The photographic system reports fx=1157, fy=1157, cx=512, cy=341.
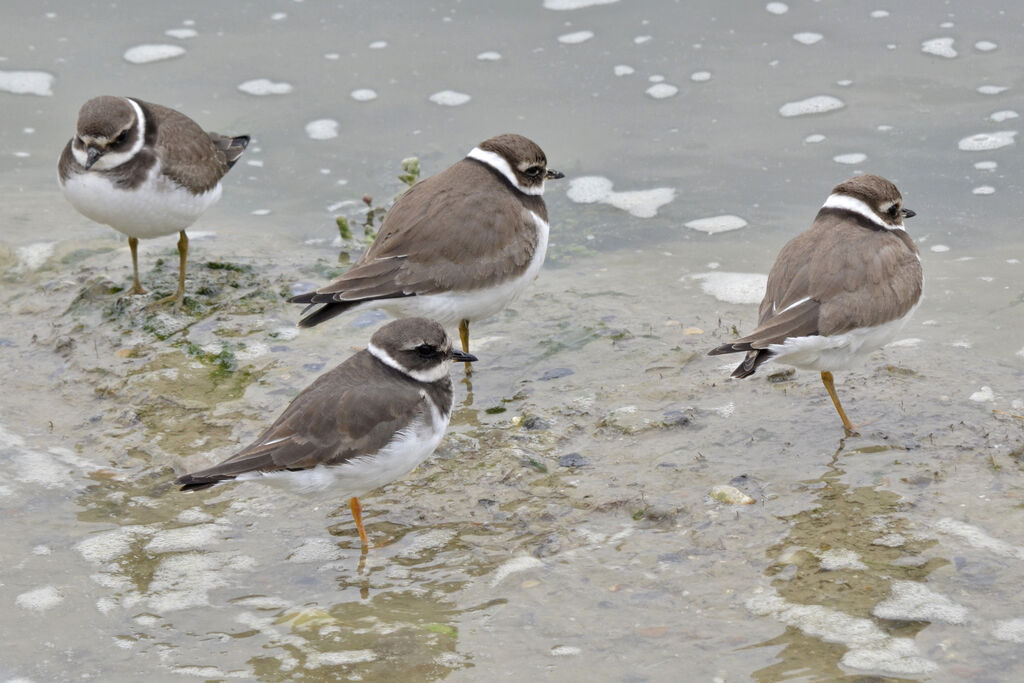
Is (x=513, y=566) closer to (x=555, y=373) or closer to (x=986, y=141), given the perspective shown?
(x=555, y=373)

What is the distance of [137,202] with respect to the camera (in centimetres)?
795

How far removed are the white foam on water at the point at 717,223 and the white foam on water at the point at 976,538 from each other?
4.45 metres

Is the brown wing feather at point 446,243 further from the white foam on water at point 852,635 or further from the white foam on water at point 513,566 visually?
the white foam on water at point 852,635

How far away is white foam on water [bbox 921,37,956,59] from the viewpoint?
38.2ft

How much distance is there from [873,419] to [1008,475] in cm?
96

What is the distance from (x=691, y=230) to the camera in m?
9.60

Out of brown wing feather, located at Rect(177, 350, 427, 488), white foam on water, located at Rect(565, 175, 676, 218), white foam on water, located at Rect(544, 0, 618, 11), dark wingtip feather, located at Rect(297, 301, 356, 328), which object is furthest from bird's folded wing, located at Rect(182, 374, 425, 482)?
white foam on water, located at Rect(544, 0, 618, 11)

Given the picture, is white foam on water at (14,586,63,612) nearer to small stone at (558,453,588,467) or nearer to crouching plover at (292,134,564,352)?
crouching plover at (292,134,564,352)

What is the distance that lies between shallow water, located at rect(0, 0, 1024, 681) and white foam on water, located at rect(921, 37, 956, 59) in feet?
0.15

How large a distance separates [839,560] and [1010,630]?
0.79m

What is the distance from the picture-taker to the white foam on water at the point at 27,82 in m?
11.9

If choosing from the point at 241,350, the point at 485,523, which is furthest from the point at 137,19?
the point at 485,523

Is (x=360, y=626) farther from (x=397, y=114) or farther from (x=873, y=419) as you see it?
(x=397, y=114)

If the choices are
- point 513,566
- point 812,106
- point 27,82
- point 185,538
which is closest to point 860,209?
point 513,566
